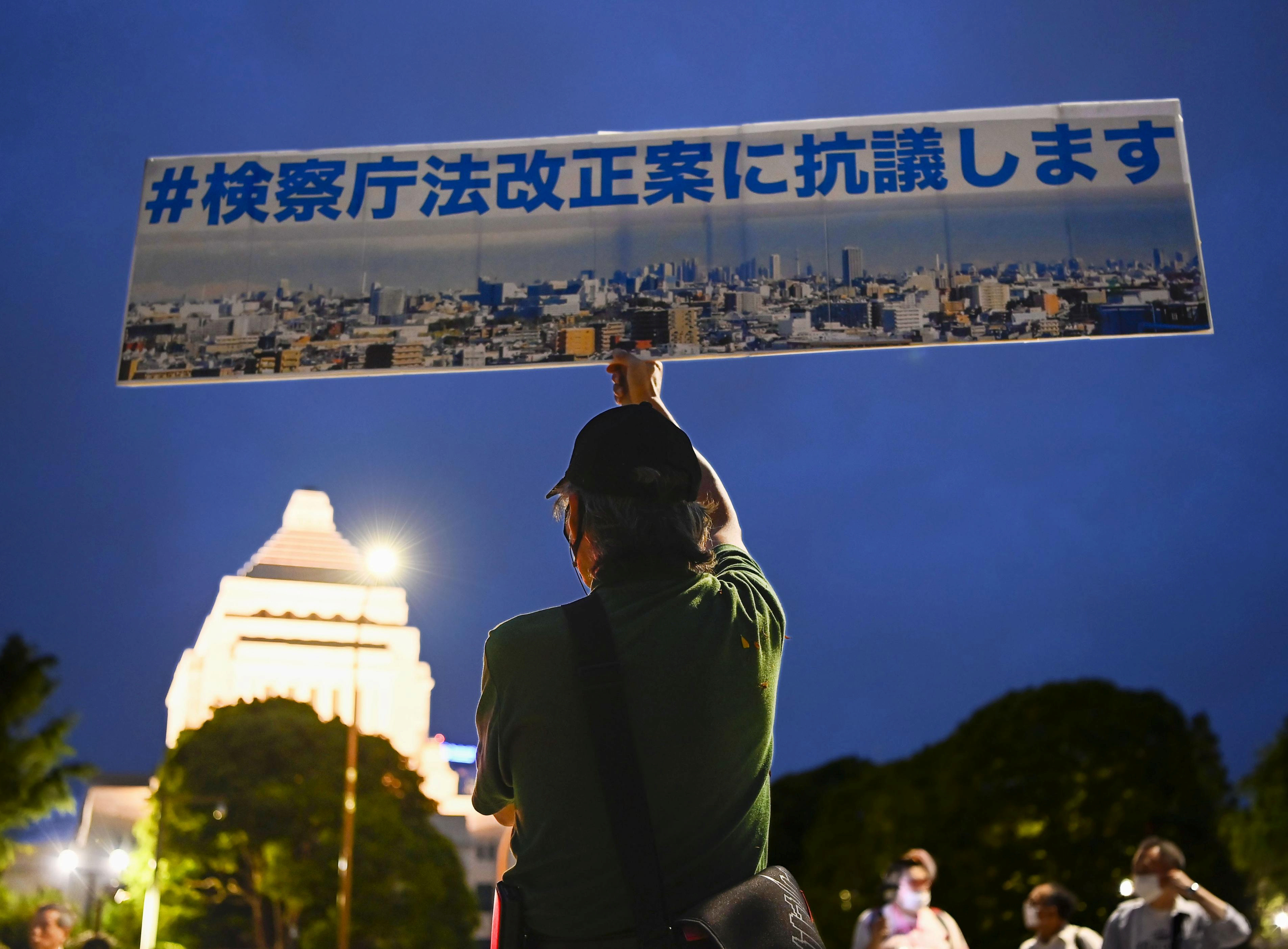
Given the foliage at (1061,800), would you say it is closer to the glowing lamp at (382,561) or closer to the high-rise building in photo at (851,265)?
the glowing lamp at (382,561)

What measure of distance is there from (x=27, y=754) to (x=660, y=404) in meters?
33.1

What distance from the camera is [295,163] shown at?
6789 millimetres

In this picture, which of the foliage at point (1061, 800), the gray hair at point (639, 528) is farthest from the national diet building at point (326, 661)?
the gray hair at point (639, 528)

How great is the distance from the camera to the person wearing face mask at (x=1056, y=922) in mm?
7727

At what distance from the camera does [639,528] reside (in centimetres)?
248

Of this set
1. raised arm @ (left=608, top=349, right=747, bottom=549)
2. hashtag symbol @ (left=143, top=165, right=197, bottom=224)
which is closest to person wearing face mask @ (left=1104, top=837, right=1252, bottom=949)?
raised arm @ (left=608, top=349, right=747, bottom=549)

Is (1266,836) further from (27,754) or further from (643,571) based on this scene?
(643,571)

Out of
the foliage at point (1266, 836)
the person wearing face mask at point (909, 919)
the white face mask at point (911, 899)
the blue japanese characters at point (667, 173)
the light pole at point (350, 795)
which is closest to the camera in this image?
the blue japanese characters at point (667, 173)

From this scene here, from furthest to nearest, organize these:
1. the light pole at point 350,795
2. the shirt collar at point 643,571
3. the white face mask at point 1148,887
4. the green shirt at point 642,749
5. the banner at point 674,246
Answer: the light pole at point 350,795 < the white face mask at point 1148,887 < the banner at point 674,246 < the shirt collar at point 643,571 < the green shirt at point 642,749

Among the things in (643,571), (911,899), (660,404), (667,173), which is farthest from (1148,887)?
(643,571)

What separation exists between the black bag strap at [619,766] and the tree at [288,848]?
32.3 m

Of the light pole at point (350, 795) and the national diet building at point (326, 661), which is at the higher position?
the national diet building at point (326, 661)

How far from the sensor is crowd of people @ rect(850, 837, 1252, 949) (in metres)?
6.64

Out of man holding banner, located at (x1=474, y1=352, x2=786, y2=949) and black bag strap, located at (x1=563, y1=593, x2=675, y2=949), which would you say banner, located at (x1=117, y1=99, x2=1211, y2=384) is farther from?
black bag strap, located at (x1=563, y1=593, x2=675, y2=949)
